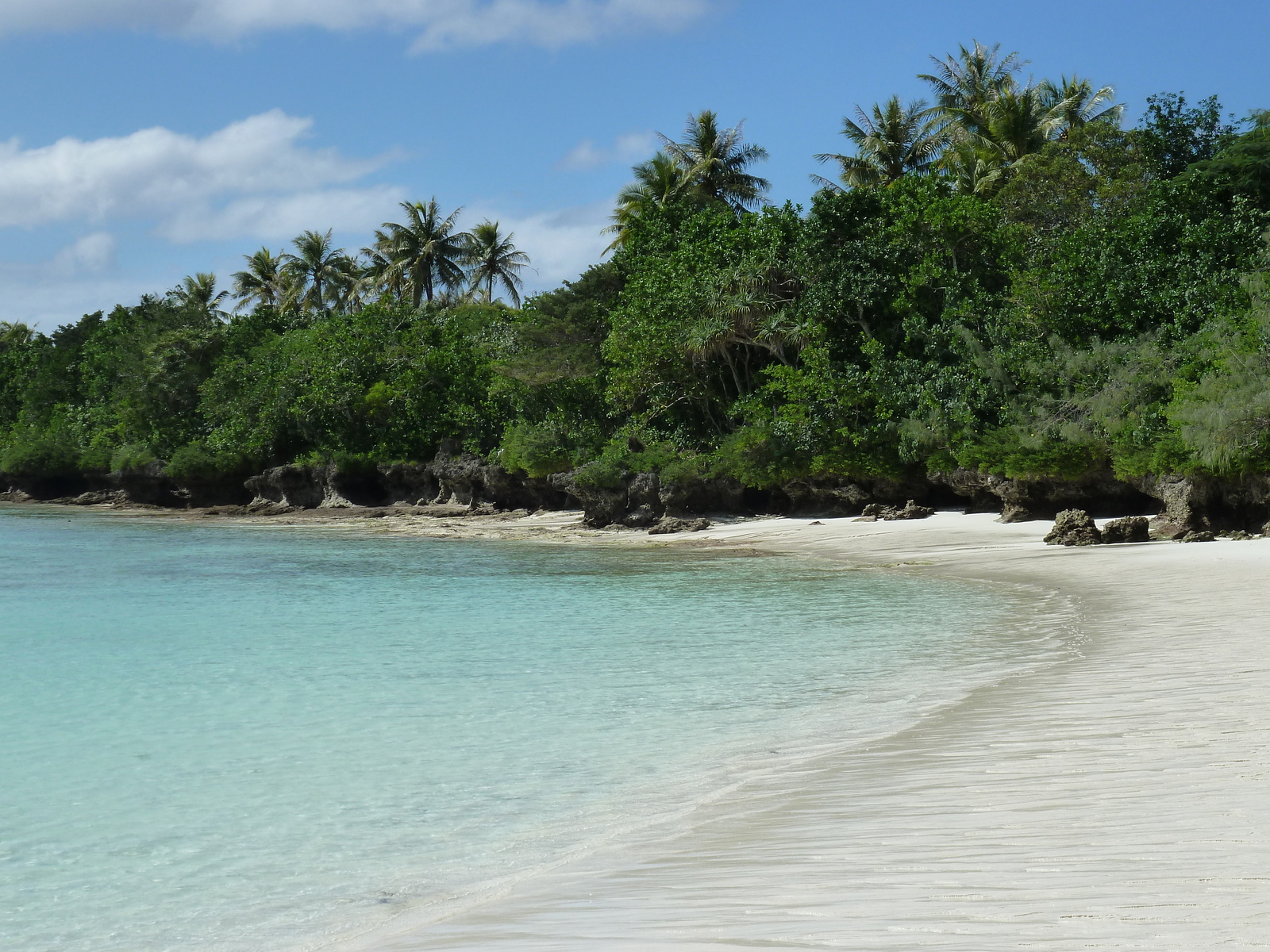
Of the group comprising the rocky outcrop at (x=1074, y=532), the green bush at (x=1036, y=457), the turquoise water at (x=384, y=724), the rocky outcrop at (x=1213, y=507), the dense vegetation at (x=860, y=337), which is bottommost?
the turquoise water at (x=384, y=724)

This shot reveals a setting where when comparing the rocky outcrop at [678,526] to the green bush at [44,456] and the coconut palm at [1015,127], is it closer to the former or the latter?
the coconut palm at [1015,127]

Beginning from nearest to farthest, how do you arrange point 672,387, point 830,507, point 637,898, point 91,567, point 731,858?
point 637,898, point 731,858, point 91,567, point 830,507, point 672,387

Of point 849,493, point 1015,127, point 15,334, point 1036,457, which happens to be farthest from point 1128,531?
point 15,334

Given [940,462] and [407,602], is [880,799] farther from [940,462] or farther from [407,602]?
[940,462]

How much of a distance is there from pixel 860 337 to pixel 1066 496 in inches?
322

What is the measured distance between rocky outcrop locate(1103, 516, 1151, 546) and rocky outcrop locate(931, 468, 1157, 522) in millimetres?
4118

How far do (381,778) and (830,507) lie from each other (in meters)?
24.2

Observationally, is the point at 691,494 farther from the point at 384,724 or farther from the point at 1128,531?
the point at 384,724

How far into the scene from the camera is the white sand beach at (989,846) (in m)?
3.34

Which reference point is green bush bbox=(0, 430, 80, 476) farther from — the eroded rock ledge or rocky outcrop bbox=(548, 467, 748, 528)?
rocky outcrop bbox=(548, 467, 748, 528)

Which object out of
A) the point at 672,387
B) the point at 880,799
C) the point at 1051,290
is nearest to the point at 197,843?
the point at 880,799

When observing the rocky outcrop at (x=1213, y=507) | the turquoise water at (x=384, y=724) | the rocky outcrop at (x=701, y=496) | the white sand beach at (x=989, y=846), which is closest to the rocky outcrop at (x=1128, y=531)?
the rocky outcrop at (x=1213, y=507)

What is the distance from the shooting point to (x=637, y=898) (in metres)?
4.02

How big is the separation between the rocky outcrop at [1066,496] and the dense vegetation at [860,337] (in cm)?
70
